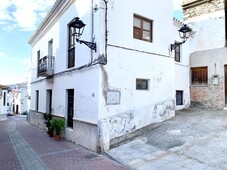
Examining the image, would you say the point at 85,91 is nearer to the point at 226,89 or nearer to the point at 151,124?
the point at 151,124

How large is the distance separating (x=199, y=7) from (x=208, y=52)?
291 centimetres

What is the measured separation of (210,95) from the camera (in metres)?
13.1

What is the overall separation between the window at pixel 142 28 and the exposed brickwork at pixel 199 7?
18.4 ft

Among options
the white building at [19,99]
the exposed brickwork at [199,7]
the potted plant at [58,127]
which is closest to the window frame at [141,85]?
the potted plant at [58,127]

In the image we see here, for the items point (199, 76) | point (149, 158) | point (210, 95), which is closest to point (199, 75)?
point (199, 76)

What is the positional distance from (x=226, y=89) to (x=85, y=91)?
849 cm

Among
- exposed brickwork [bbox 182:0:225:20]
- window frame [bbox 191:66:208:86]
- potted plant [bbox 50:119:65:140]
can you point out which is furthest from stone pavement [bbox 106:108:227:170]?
exposed brickwork [bbox 182:0:225:20]

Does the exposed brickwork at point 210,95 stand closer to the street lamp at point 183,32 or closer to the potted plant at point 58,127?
the street lamp at point 183,32

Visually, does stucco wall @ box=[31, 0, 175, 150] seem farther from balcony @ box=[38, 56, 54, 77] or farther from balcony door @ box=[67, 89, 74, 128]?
balcony @ box=[38, 56, 54, 77]

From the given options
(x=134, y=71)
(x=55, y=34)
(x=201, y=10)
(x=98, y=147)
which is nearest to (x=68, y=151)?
(x=98, y=147)

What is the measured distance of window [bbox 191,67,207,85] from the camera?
13.5 m

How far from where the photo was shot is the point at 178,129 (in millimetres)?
8641

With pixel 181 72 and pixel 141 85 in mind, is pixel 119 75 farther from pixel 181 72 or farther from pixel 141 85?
pixel 181 72

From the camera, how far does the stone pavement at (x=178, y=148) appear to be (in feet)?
19.4
